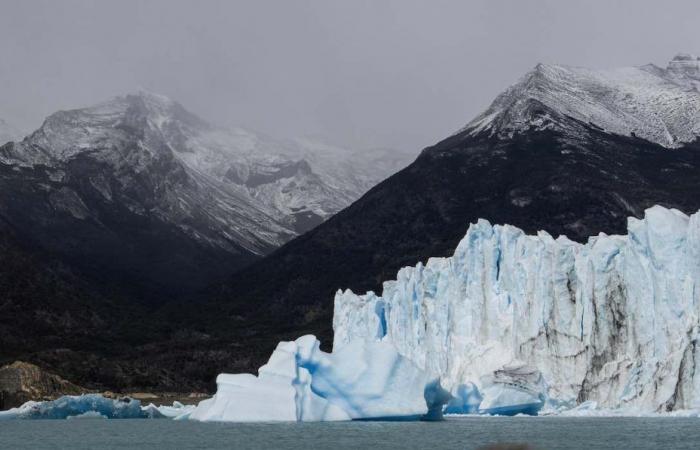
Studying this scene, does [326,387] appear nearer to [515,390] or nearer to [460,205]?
[515,390]

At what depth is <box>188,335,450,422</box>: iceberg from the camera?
171 ft

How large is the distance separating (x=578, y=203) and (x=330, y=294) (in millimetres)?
Answer: 46858

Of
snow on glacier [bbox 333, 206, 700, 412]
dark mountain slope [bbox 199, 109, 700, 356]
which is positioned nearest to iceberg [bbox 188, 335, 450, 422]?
snow on glacier [bbox 333, 206, 700, 412]

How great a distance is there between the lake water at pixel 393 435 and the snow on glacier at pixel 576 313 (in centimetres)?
377

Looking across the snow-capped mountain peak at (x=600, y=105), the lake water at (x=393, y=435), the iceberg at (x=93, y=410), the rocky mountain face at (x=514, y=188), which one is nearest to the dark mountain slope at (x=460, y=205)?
the rocky mountain face at (x=514, y=188)

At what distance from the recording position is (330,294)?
561 ft

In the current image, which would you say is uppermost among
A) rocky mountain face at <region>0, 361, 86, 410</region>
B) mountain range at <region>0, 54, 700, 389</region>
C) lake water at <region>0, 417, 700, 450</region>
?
mountain range at <region>0, 54, 700, 389</region>

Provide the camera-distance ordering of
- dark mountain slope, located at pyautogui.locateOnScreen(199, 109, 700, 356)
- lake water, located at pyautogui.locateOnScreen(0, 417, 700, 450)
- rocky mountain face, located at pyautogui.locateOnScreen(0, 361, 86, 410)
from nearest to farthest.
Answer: lake water, located at pyautogui.locateOnScreen(0, 417, 700, 450) → rocky mountain face, located at pyautogui.locateOnScreen(0, 361, 86, 410) → dark mountain slope, located at pyautogui.locateOnScreen(199, 109, 700, 356)

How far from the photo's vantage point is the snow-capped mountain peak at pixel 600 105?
579 feet

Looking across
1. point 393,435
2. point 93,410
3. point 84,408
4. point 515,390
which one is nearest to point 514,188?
point 84,408

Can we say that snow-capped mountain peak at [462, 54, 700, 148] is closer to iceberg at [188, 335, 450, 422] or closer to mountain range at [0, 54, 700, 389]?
mountain range at [0, 54, 700, 389]

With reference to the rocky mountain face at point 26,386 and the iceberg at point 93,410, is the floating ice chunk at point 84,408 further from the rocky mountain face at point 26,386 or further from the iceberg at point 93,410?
the rocky mountain face at point 26,386

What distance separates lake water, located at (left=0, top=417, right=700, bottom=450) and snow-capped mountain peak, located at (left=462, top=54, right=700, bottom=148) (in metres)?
125

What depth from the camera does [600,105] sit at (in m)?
182
